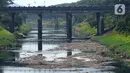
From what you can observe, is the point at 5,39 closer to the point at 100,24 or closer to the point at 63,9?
the point at 63,9

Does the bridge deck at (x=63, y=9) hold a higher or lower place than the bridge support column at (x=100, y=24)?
higher

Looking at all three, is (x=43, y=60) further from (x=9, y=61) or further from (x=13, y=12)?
(x=13, y=12)

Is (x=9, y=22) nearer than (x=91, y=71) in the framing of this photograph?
No

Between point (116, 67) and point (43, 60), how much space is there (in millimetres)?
12354

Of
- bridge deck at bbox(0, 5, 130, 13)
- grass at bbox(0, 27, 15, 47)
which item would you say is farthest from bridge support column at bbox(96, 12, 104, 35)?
grass at bbox(0, 27, 15, 47)

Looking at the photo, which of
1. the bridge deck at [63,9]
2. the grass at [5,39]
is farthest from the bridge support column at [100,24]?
the grass at [5,39]

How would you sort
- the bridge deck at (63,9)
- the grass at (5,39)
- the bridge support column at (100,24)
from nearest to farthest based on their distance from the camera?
the grass at (5,39), the bridge support column at (100,24), the bridge deck at (63,9)

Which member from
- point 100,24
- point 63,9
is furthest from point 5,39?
point 100,24

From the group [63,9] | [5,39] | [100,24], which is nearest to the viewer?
[5,39]

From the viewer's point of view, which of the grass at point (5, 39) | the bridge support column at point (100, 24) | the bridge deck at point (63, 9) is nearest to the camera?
the grass at point (5, 39)

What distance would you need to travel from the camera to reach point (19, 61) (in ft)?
172

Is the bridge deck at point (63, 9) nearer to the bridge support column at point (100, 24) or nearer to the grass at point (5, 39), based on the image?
the bridge support column at point (100, 24)

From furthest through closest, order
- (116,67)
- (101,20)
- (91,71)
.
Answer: (101,20) → (116,67) → (91,71)

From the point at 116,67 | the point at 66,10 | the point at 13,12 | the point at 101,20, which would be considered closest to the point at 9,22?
the point at 13,12
